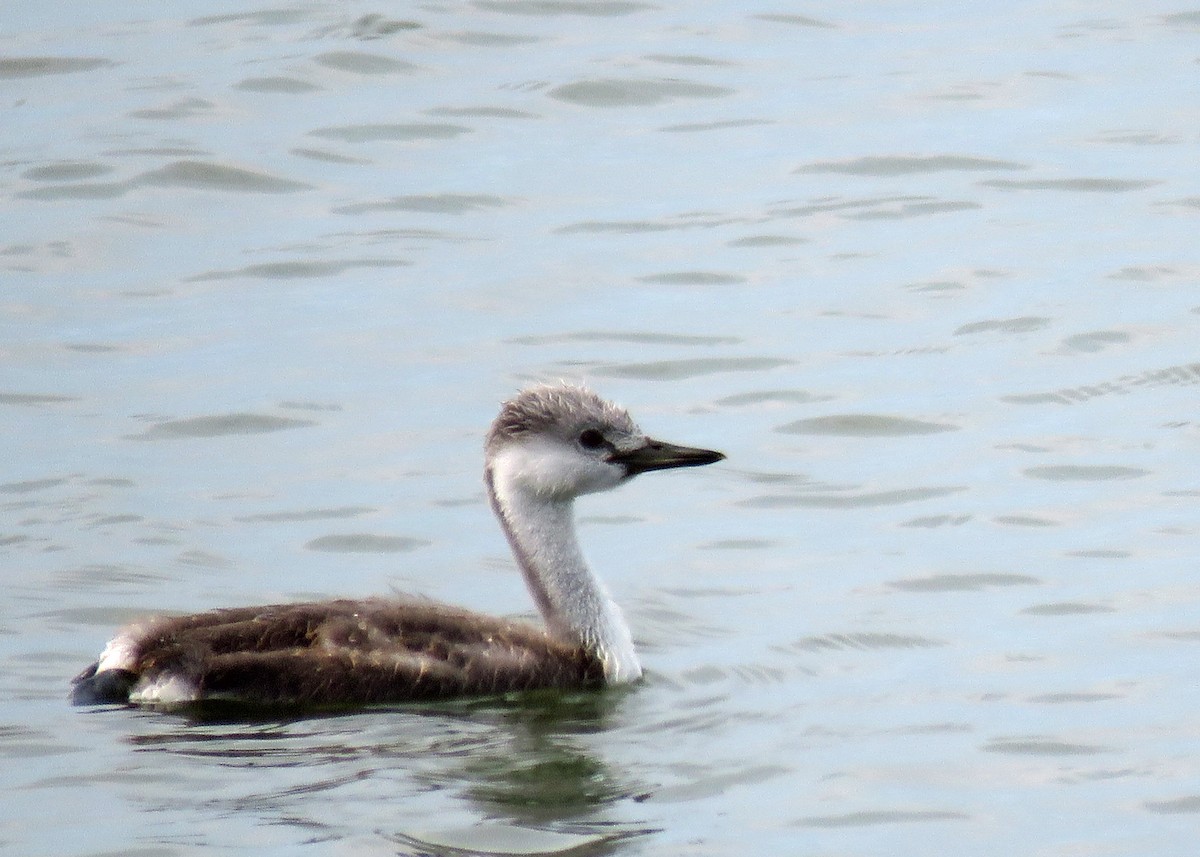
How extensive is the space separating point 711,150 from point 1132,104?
10.2 feet

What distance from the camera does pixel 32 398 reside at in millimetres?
13289

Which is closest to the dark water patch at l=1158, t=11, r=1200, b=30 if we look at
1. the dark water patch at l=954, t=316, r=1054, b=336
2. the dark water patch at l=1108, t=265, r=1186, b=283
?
the dark water patch at l=1108, t=265, r=1186, b=283

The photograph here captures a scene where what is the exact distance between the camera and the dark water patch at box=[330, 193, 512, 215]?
53.8 feet

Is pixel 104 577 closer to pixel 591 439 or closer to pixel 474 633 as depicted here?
pixel 474 633

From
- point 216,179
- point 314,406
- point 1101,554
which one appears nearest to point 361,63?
point 216,179

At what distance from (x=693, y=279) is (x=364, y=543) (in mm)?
4522

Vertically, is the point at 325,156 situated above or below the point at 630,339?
above

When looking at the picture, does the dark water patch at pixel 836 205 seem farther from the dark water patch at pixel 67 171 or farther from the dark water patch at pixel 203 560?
the dark water patch at pixel 203 560

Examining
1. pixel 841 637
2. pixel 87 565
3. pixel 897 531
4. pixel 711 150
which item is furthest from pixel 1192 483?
pixel 711 150

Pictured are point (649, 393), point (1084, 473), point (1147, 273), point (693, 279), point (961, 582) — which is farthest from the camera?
point (693, 279)

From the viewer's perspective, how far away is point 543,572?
31.6ft

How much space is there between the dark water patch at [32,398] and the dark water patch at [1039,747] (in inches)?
249

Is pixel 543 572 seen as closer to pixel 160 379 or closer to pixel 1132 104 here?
pixel 160 379

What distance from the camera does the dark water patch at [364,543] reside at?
11.1 m
